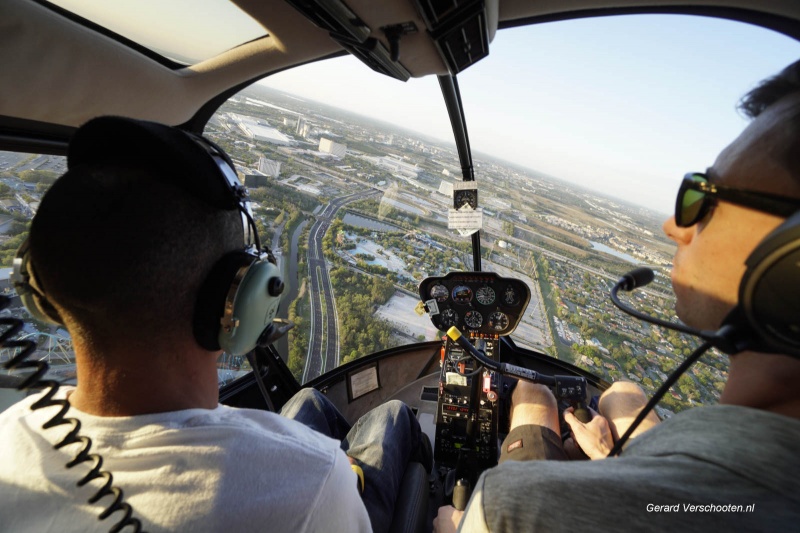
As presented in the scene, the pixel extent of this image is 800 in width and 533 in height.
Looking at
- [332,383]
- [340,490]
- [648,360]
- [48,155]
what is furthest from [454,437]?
[48,155]

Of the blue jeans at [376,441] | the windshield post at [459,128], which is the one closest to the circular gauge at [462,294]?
the windshield post at [459,128]

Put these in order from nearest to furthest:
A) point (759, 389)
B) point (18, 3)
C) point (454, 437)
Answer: point (759, 389) → point (18, 3) → point (454, 437)

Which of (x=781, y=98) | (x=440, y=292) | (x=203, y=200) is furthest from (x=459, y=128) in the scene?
(x=203, y=200)

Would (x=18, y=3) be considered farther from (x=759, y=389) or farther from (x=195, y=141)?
(x=759, y=389)

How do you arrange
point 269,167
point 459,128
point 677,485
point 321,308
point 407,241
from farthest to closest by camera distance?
point 407,241
point 321,308
point 269,167
point 459,128
point 677,485

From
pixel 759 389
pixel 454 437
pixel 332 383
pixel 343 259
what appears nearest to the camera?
pixel 759 389

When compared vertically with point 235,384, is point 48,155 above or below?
above

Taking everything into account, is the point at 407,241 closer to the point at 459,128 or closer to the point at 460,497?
the point at 459,128

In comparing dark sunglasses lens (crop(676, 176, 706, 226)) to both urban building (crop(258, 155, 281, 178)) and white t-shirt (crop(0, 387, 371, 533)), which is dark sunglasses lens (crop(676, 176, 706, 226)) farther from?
urban building (crop(258, 155, 281, 178))
